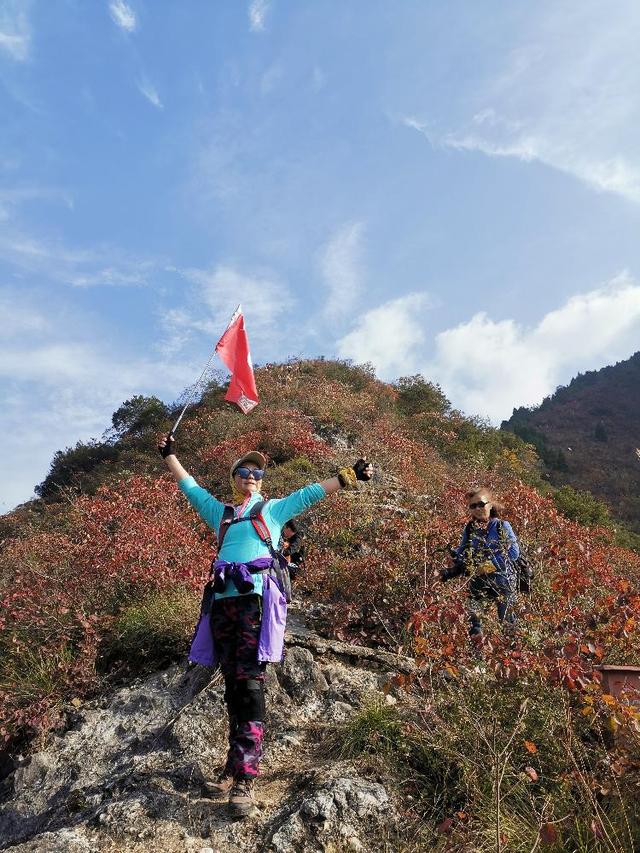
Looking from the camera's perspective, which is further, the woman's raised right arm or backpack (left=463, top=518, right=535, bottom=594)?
backpack (left=463, top=518, right=535, bottom=594)

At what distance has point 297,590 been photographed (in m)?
7.22

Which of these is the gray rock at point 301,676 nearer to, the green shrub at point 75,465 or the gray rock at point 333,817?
the gray rock at point 333,817

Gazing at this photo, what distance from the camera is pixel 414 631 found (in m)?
5.05

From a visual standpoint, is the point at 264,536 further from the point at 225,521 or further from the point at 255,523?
the point at 225,521

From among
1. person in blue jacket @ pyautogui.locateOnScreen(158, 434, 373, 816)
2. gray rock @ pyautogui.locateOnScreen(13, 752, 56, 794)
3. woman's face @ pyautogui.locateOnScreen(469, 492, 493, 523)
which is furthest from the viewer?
woman's face @ pyautogui.locateOnScreen(469, 492, 493, 523)

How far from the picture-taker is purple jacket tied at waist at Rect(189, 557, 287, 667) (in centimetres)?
334

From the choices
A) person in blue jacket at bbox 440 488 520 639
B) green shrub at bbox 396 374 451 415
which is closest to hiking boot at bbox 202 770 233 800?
person in blue jacket at bbox 440 488 520 639

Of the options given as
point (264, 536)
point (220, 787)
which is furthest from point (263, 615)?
point (220, 787)

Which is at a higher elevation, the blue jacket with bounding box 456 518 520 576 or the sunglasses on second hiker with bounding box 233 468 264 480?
the sunglasses on second hiker with bounding box 233 468 264 480

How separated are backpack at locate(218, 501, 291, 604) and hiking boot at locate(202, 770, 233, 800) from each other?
102cm

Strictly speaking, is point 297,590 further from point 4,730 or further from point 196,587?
point 4,730

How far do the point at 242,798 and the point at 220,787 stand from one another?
289mm

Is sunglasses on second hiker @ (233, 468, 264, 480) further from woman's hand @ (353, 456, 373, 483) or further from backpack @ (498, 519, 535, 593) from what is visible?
backpack @ (498, 519, 535, 593)

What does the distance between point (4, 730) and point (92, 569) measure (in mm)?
1618
